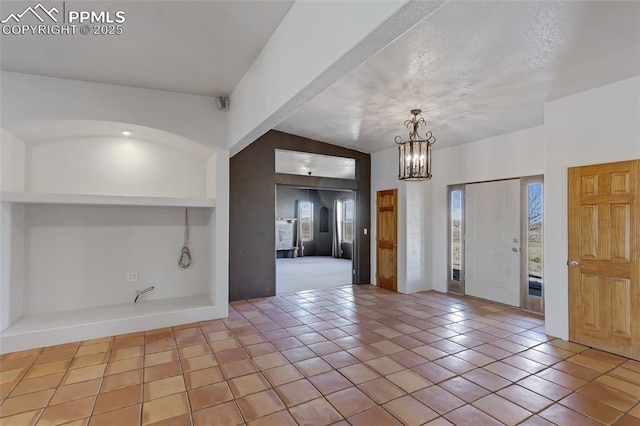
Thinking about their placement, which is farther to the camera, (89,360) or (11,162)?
(11,162)

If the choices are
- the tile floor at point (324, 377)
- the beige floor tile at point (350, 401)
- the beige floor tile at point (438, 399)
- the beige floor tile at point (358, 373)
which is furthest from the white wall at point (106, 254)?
the beige floor tile at point (438, 399)

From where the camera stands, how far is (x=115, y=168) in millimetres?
4195

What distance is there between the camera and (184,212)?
15.2 feet

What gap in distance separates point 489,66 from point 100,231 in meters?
4.93

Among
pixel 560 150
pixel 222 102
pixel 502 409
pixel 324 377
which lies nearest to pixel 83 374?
pixel 324 377

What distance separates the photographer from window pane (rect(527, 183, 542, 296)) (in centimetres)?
447

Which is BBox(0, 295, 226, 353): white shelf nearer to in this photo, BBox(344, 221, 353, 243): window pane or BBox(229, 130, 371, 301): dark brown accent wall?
BBox(229, 130, 371, 301): dark brown accent wall

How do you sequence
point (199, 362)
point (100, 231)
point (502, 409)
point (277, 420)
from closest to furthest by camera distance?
point (277, 420), point (502, 409), point (199, 362), point (100, 231)

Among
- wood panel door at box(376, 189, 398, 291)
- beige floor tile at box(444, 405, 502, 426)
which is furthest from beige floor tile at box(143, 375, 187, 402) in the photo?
wood panel door at box(376, 189, 398, 291)

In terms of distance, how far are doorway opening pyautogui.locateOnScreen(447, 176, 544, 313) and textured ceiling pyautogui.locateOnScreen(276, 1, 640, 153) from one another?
42.2 inches

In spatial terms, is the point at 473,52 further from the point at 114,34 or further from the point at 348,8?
the point at 114,34

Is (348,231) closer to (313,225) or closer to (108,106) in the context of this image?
(313,225)

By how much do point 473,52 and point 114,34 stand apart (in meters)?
3.00

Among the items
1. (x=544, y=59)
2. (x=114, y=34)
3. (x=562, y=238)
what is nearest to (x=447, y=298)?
(x=562, y=238)
